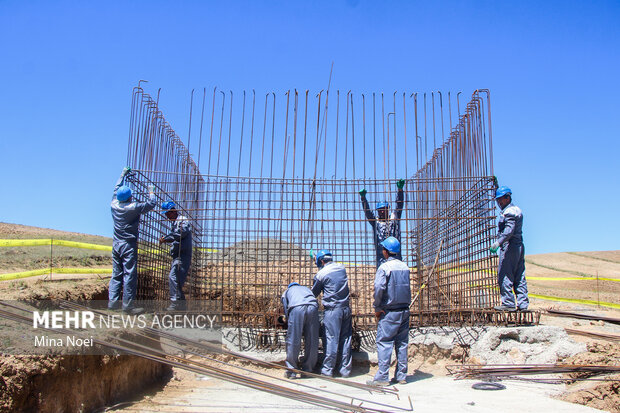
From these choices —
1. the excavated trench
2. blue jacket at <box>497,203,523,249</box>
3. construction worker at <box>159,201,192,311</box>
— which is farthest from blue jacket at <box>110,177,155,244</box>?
blue jacket at <box>497,203,523,249</box>

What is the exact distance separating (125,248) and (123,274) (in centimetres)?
34

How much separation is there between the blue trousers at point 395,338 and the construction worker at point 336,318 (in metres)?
0.60

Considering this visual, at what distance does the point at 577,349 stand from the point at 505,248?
4.64 ft

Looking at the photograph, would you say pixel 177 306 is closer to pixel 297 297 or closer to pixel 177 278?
pixel 177 278

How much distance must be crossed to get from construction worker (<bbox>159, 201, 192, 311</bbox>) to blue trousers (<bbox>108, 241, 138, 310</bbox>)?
0.87 metres

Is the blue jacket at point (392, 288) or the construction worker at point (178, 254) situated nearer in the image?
the blue jacket at point (392, 288)

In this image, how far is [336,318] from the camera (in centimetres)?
641

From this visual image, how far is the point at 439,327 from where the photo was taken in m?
6.78

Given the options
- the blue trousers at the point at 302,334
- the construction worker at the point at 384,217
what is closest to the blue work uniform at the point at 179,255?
the blue trousers at the point at 302,334

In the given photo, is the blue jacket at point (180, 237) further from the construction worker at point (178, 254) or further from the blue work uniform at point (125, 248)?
the blue work uniform at point (125, 248)

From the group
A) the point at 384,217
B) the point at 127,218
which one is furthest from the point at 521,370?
the point at 127,218

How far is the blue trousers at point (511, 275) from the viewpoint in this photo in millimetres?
6648

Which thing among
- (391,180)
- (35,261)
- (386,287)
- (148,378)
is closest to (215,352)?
(148,378)

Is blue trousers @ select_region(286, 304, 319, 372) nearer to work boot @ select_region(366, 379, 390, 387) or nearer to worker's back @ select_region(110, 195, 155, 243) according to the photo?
work boot @ select_region(366, 379, 390, 387)
